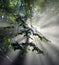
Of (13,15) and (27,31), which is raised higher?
(13,15)

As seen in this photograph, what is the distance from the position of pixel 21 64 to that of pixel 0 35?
23.2ft

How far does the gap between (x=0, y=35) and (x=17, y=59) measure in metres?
6.87

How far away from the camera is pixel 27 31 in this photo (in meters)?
2.56

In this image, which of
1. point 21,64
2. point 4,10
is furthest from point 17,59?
point 4,10

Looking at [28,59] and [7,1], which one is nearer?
[7,1]

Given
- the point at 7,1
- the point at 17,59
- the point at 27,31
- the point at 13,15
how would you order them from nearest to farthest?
the point at 27,31 < the point at 13,15 < the point at 7,1 < the point at 17,59

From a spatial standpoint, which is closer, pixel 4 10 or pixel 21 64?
pixel 4 10

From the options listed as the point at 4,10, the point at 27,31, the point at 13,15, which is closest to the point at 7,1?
the point at 4,10

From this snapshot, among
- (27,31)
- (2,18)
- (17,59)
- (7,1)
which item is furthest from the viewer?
(17,59)

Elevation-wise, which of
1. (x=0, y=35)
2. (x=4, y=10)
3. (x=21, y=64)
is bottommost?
(x=21, y=64)

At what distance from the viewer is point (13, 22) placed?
278cm

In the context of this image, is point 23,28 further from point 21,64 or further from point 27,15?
point 21,64

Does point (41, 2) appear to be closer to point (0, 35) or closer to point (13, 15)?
point (13, 15)

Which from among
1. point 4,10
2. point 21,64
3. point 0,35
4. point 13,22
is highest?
point 4,10
